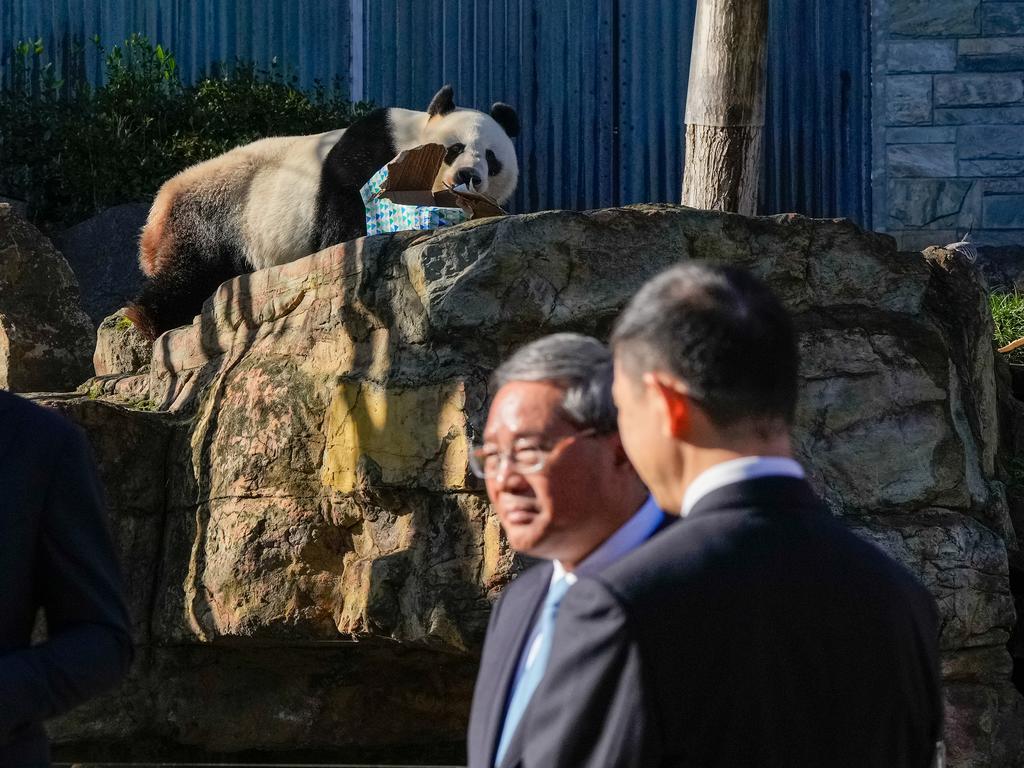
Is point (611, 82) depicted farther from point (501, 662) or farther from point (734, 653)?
point (734, 653)

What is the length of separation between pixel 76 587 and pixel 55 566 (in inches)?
1.7

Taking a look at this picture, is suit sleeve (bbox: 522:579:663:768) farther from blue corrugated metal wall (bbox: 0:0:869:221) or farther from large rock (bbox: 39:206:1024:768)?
blue corrugated metal wall (bbox: 0:0:869:221)

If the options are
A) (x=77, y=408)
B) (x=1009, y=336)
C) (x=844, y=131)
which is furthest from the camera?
(x=844, y=131)

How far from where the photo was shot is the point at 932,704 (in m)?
1.64

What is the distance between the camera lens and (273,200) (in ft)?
22.2

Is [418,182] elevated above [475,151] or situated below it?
below

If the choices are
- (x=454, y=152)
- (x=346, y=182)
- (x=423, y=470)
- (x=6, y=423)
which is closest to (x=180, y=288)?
(x=346, y=182)

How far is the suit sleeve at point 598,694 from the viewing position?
1426 millimetres

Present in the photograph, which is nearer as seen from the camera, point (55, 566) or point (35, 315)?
point (55, 566)

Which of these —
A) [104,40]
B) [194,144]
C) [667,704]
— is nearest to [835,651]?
[667,704]

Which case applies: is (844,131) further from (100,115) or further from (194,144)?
(100,115)

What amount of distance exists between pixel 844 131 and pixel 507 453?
786cm

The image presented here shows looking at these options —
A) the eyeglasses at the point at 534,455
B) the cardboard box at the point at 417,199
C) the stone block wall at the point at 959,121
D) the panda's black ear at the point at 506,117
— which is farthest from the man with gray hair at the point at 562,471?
the stone block wall at the point at 959,121

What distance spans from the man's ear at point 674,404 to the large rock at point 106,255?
719cm
